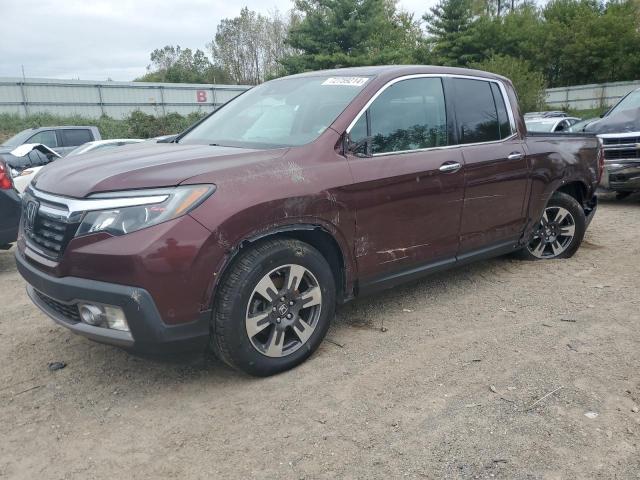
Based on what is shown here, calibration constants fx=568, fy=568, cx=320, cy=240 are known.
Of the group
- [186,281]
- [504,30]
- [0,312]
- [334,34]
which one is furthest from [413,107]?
[504,30]

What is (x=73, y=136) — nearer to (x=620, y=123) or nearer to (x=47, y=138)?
(x=47, y=138)

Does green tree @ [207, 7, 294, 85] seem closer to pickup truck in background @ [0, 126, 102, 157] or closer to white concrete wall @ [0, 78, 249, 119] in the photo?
white concrete wall @ [0, 78, 249, 119]

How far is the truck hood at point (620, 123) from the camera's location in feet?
29.7

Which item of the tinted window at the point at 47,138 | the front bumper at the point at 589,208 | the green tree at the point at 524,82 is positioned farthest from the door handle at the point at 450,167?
the green tree at the point at 524,82

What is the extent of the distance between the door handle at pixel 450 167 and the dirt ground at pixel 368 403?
1075mm

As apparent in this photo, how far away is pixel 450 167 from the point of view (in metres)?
4.14

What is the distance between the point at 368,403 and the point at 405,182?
1.53m

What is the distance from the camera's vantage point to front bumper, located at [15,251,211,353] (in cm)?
281

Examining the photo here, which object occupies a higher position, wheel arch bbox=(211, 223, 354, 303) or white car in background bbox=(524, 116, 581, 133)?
white car in background bbox=(524, 116, 581, 133)

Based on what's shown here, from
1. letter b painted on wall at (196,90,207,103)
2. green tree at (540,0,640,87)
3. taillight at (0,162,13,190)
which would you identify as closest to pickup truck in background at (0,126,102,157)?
taillight at (0,162,13,190)

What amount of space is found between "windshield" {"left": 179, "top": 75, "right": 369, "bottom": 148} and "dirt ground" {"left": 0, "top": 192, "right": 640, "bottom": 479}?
1.42m

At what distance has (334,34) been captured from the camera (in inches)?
1352

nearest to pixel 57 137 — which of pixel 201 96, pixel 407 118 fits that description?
pixel 407 118

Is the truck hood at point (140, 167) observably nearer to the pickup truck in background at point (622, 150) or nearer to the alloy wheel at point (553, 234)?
the alloy wheel at point (553, 234)
